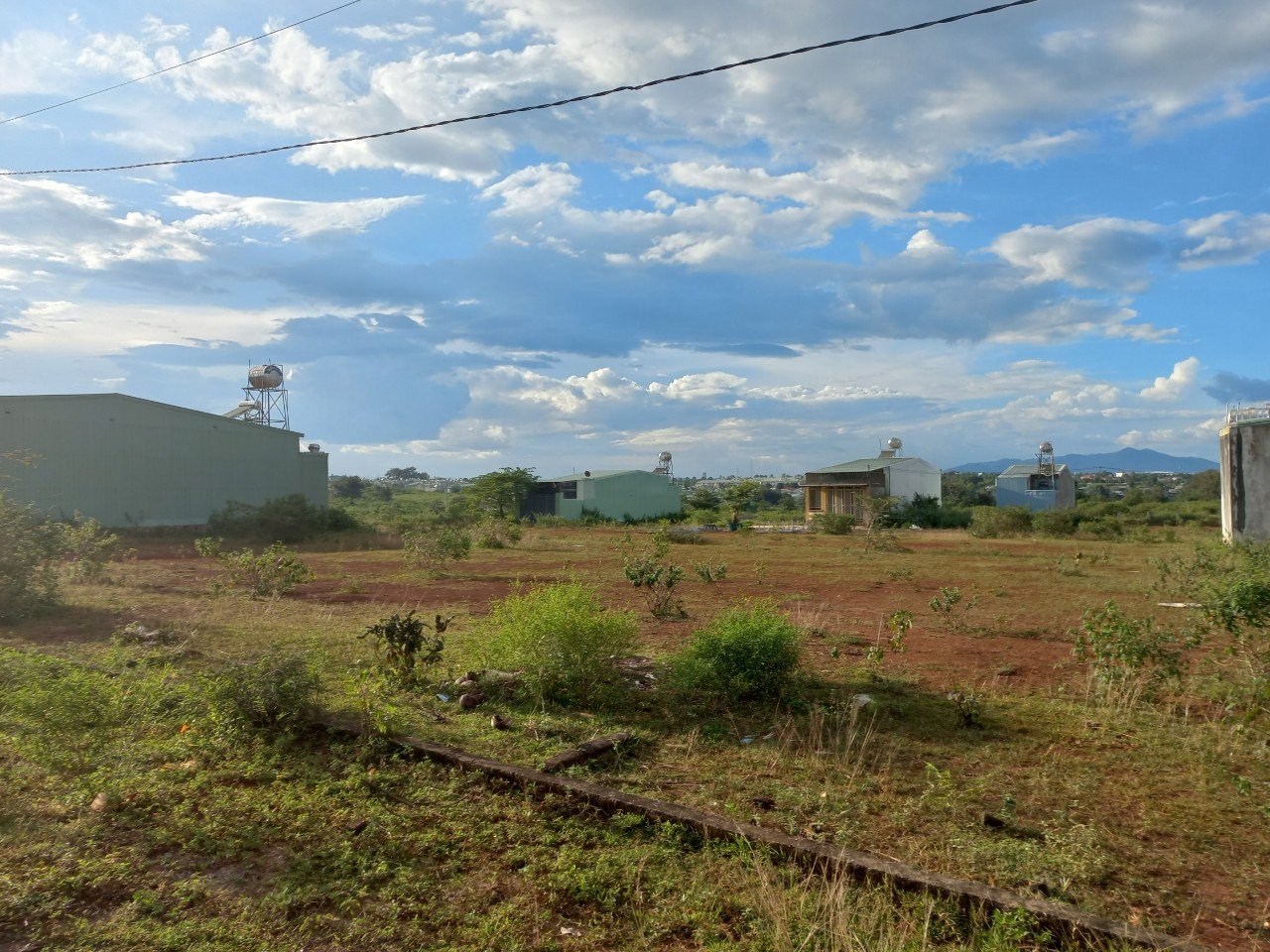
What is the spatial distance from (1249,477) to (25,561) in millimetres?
23056

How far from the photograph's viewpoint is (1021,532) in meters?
36.2

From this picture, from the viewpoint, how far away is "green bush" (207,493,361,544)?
32000 mm

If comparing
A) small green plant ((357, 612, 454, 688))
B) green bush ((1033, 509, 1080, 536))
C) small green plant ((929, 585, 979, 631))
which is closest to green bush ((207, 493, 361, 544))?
small green plant ((357, 612, 454, 688))

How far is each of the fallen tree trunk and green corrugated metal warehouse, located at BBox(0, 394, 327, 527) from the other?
2789cm

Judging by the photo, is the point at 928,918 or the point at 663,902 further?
the point at 663,902

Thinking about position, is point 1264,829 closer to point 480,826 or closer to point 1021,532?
point 480,826

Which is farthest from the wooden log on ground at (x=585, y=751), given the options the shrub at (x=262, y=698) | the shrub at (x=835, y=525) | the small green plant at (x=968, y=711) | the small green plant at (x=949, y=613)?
the shrub at (x=835, y=525)

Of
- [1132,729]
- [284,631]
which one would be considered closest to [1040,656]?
[1132,729]

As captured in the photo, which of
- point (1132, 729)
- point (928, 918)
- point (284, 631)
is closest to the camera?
point (928, 918)

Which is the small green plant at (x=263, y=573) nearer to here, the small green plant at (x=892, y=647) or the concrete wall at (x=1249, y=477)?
the small green plant at (x=892, y=647)

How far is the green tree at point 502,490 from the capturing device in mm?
51938

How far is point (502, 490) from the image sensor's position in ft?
171

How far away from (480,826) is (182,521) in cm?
3375

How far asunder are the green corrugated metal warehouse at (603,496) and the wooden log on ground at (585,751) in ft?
150
